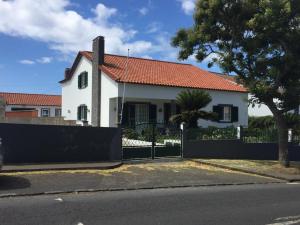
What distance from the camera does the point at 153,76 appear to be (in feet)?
105

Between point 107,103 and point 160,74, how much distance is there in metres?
4.54

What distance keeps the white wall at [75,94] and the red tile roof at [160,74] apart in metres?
0.93

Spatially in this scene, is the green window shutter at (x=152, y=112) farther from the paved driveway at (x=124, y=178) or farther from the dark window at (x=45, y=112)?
the dark window at (x=45, y=112)

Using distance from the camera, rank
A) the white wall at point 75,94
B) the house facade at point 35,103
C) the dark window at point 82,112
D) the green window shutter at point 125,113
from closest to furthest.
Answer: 1. the green window shutter at point 125,113
2. the white wall at point 75,94
3. the dark window at point 82,112
4. the house facade at point 35,103

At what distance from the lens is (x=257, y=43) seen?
17.5 m

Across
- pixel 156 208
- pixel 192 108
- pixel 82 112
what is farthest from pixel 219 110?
pixel 156 208

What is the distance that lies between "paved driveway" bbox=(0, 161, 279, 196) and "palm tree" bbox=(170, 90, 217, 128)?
9181mm

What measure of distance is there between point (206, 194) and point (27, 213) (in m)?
4.80

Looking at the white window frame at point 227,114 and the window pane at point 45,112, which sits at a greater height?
the window pane at point 45,112

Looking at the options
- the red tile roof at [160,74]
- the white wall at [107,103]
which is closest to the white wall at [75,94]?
the red tile roof at [160,74]

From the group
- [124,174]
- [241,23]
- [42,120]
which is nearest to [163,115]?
[42,120]

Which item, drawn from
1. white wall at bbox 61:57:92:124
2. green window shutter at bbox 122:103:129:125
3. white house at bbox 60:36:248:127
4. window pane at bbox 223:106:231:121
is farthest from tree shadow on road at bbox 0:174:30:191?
window pane at bbox 223:106:231:121

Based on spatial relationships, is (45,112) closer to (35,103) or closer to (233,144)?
(35,103)

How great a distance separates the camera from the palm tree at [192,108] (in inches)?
1060
